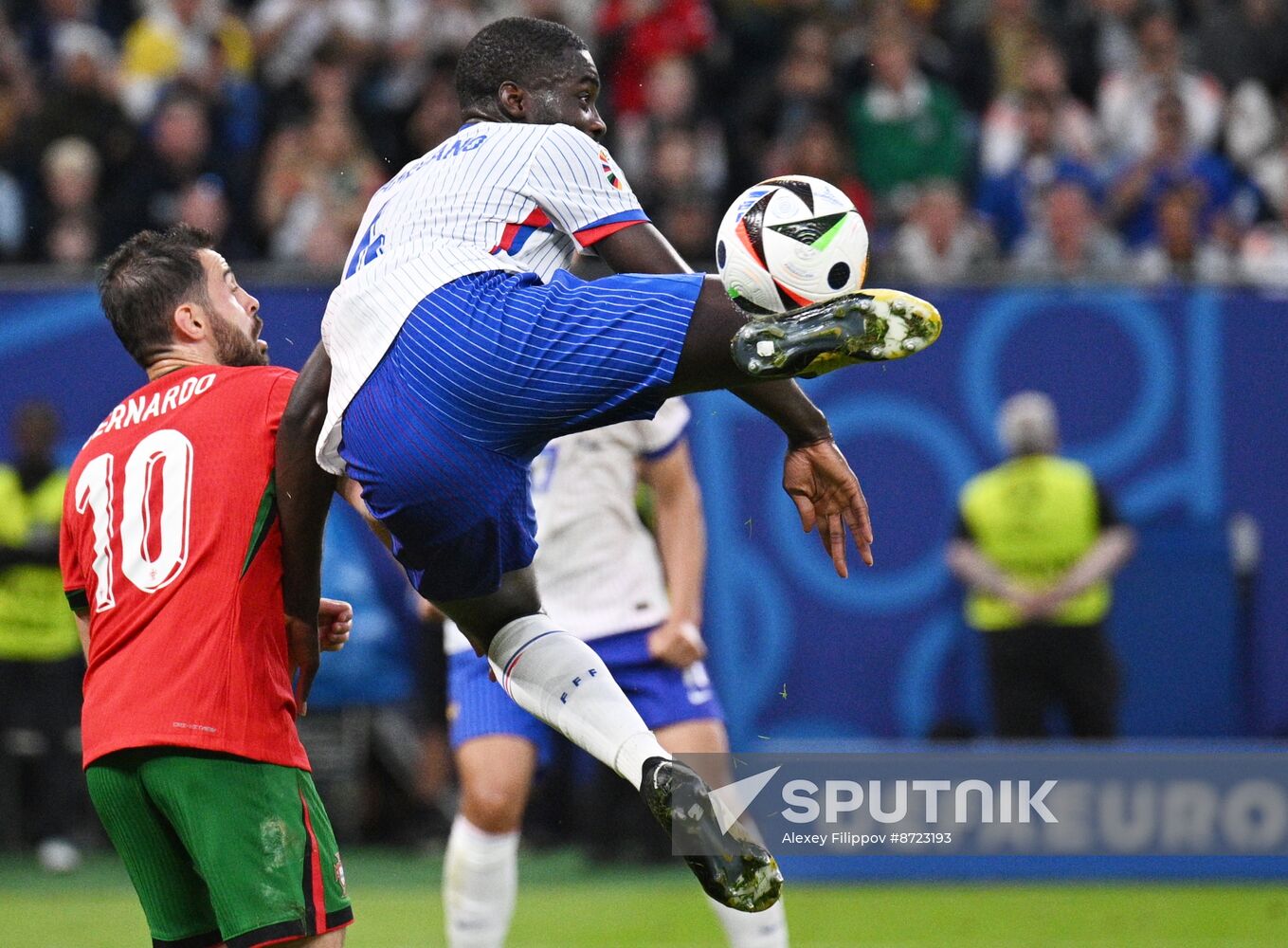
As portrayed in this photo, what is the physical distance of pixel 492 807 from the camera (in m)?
6.13

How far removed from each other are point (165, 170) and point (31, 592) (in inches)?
113

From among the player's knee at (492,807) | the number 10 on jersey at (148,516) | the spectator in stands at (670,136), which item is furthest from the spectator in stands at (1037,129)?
the number 10 on jersey at (148,516)

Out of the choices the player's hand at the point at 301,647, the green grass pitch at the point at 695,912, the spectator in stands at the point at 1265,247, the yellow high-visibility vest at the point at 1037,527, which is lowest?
the green grass pitch at the point at 695,912

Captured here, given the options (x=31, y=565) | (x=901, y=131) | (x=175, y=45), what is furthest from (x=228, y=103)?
(x=901, y=131)

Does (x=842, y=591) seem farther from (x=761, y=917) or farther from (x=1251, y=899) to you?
(x=761, y=917)

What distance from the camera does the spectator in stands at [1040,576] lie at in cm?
1035

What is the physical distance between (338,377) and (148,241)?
0.61m

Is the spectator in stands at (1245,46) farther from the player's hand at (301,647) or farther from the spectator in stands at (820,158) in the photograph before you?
the player's hand at (301,647)

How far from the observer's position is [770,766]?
19.4ft

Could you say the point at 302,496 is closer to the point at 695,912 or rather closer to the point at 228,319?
the point at 228,319

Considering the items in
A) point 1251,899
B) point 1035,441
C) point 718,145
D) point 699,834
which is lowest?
point 1251,899

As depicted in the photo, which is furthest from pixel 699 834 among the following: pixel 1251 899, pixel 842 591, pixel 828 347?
pixel 842 591

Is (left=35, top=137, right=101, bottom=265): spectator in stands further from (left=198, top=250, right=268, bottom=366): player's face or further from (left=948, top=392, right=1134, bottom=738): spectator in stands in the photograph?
(left=198, top=250, right=268, bottom=366): player's face

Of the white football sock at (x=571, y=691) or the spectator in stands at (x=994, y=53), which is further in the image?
the spectator in stands at (x=994, y=53)
